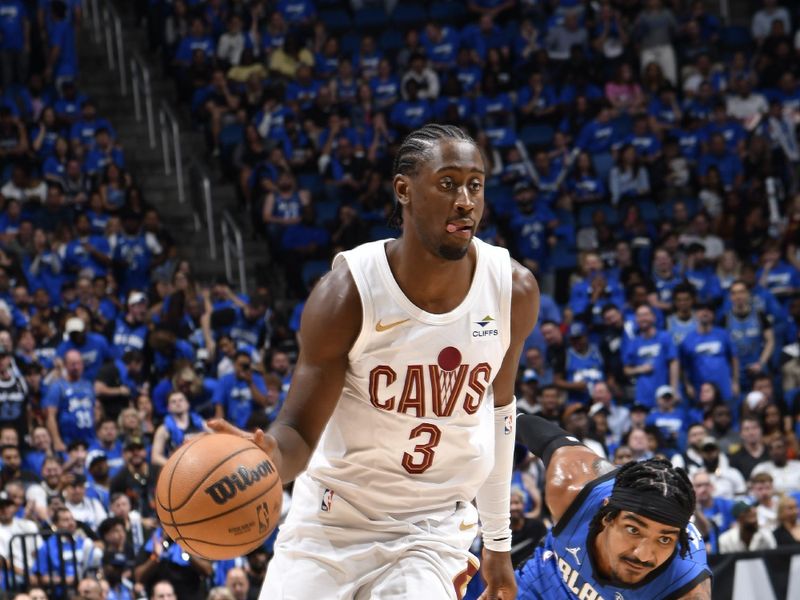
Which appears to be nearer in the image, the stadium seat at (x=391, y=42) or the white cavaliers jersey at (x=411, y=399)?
the white cavaliers jersey at (x=411, y=399)

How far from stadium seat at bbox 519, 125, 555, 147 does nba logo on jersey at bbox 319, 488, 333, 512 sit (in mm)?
12354

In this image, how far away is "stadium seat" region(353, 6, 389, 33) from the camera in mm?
17531

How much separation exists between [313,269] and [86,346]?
10.9ft

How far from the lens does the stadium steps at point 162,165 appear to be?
1569 cm

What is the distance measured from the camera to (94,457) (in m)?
10.4

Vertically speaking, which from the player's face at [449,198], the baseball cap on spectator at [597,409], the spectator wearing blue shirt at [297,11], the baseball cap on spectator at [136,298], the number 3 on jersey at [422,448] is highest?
the player's face at [449,198]

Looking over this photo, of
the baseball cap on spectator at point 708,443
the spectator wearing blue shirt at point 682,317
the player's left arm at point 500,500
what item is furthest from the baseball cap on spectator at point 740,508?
the player's left arm at point 500,500

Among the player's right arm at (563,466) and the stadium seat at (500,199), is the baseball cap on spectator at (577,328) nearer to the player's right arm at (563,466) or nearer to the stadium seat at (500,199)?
the stadium seat at (500,199)

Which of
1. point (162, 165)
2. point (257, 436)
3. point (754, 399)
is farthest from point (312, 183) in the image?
point (257, 436)

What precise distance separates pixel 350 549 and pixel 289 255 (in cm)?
1085

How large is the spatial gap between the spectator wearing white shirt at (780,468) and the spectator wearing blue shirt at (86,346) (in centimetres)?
599

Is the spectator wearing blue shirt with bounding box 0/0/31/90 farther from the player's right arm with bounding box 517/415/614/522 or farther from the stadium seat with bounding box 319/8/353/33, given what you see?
the player's right arm with bounding box 517/415/614/522

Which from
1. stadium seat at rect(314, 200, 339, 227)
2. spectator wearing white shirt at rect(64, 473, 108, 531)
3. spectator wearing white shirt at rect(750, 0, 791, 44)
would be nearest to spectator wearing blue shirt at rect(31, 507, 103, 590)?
spectator wearing white shirt at rect(64, 473, 108, 531)

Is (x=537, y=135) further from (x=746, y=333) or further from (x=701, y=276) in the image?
(x=746, y=333)
